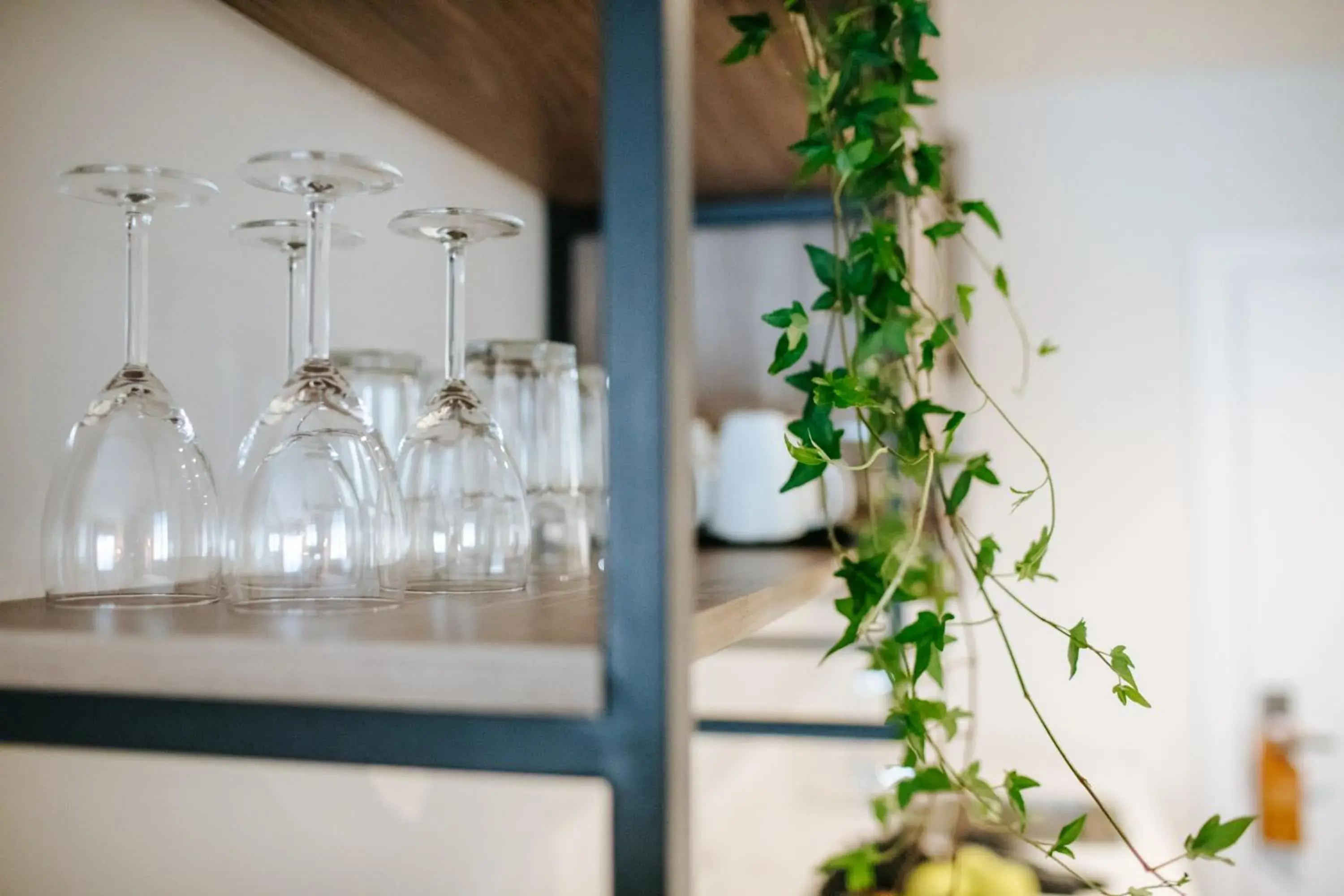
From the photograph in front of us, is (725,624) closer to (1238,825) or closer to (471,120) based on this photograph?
(1238,825)

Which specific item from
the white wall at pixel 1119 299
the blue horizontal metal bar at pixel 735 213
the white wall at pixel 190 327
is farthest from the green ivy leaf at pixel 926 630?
the white wall at pixel 1119 299

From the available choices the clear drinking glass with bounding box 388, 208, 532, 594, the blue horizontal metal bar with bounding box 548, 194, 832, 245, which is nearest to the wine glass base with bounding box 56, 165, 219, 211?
the clear drinking glass with bounding box 388, 208, 532, 594

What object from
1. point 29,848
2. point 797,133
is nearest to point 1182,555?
point 797,133

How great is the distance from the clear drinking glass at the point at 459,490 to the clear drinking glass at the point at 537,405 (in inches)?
6.3

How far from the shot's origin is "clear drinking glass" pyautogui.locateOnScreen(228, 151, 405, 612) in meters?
0.50

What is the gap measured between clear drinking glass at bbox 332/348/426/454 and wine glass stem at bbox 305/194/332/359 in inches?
8.6

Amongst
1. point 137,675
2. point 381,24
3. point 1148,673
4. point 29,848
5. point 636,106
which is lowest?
point 1148,673

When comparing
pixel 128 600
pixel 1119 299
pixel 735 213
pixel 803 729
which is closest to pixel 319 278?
pixel 128 600

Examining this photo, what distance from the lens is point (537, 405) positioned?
84 cm

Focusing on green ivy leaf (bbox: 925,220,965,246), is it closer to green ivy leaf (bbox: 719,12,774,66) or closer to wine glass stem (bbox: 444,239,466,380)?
green ivy leaf (bbox: 719,12,774,66)

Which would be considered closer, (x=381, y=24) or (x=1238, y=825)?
(x=1238, y=825)

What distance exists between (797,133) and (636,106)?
2.68 feet

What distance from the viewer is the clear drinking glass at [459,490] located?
63 cm

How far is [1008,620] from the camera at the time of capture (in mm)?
3018
